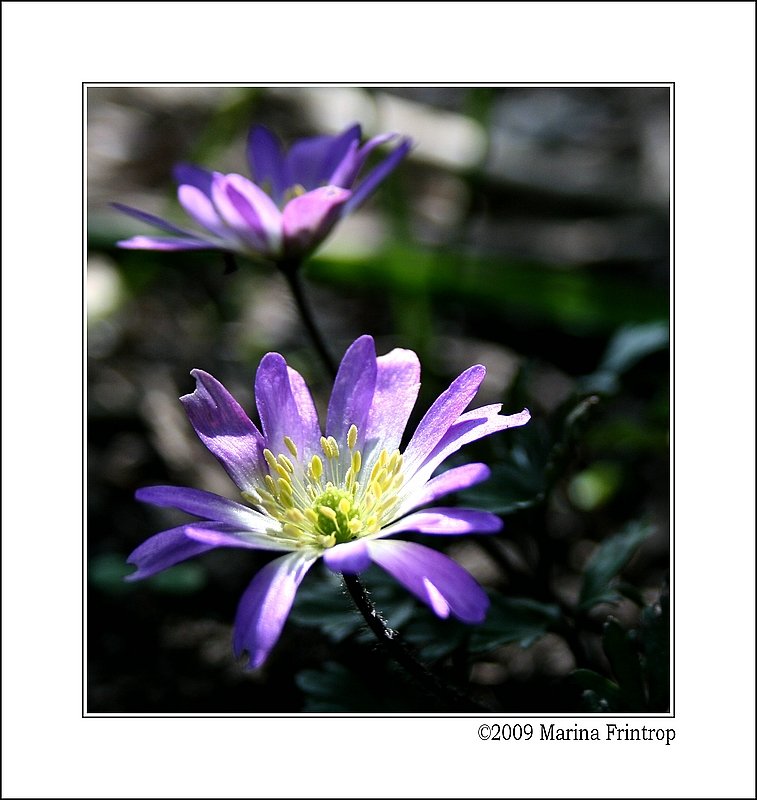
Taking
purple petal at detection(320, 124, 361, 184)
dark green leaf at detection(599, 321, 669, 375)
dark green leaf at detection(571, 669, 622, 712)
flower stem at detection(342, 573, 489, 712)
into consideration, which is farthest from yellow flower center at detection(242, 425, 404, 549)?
dark green leaf at detection(599, 321, 669, 375)

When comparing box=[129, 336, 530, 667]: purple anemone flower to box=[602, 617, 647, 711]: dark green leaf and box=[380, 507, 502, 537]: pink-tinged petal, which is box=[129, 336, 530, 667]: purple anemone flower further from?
box=[602, 617, 647, 711]: dark green leaf

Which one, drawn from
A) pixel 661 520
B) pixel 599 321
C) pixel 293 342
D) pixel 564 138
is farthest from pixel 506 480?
pixel 564 138

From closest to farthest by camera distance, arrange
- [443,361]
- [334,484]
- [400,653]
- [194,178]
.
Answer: [400,653], [334,484], [194,178], [443,361]

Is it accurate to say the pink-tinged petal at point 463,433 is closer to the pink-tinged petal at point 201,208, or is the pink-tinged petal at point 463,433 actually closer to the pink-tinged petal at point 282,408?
the pink-tinged petal at point 282,408

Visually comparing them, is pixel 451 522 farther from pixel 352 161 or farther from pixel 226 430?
pixel 352 161

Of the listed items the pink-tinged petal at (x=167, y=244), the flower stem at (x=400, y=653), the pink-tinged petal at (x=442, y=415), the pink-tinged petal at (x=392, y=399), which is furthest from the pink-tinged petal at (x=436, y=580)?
the pink-tinged petal at (x=167, y=244)

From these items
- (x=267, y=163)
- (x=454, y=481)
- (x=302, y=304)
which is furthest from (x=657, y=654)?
(x=267, y=163)
